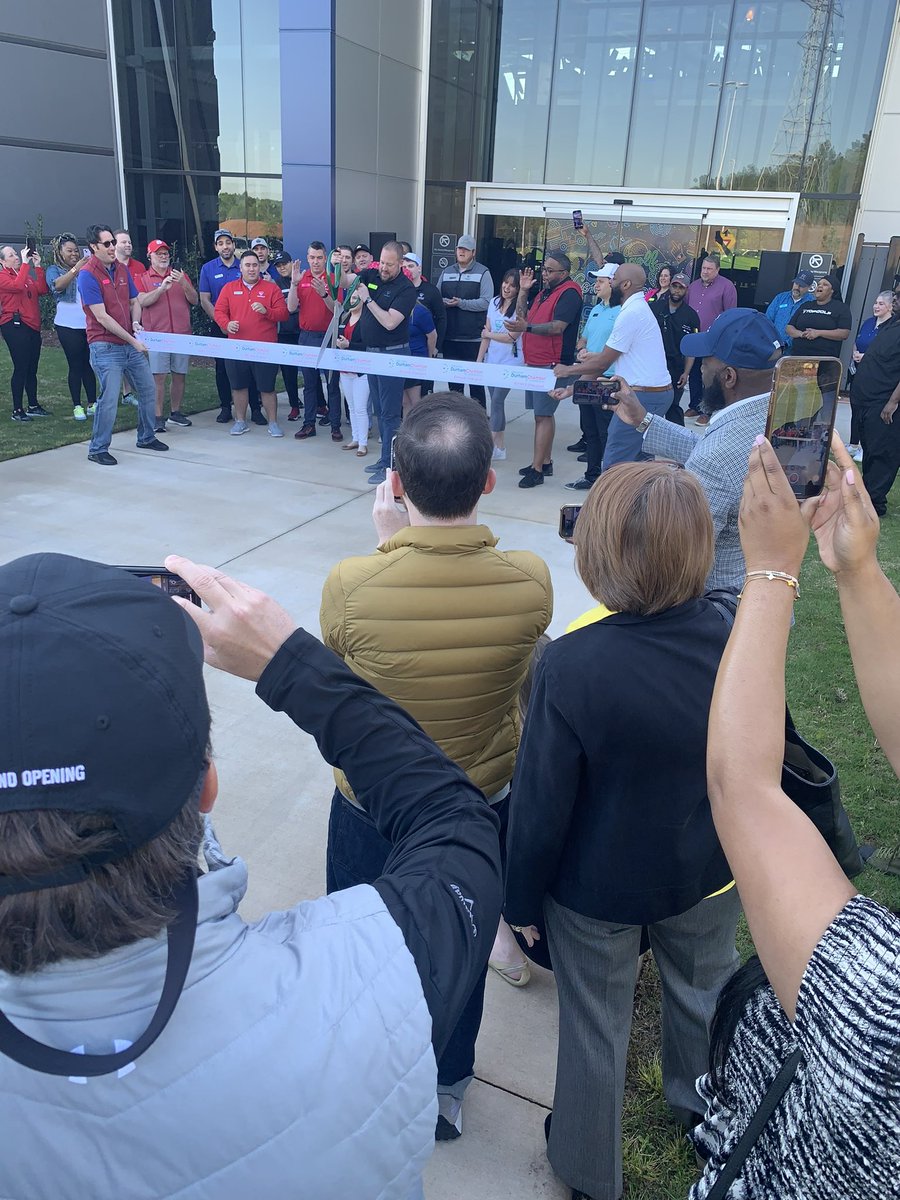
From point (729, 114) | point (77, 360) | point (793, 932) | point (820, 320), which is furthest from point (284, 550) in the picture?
point (729, 114)

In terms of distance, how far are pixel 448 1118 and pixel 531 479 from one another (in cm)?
635

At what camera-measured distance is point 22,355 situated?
9250mm

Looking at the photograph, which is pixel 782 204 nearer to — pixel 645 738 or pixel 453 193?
pixel 453 193

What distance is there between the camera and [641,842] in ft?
6.01

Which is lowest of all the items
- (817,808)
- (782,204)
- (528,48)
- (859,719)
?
(859,719)

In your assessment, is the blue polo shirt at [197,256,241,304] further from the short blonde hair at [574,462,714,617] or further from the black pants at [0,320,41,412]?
the short blonde hair at [574,462,714,617]

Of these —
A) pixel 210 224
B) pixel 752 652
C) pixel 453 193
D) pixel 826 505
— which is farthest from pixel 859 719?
pixel 210 224

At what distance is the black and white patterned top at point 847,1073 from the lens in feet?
2.66

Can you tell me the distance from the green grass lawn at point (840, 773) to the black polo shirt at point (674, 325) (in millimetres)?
3179

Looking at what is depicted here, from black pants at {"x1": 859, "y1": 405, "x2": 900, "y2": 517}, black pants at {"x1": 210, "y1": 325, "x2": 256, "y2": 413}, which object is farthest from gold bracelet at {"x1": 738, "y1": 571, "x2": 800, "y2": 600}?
black pants at {"x1": 210, "y1": 325, "x2": 256, "y2": 413}

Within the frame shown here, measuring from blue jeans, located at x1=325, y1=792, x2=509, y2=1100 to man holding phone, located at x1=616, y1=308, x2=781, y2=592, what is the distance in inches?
61.5

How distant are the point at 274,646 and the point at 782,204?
14.8 meters

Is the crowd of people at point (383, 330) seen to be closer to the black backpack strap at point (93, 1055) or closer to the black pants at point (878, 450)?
the black pants at point (878, 450)

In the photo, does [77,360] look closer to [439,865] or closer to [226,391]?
[226,391]
